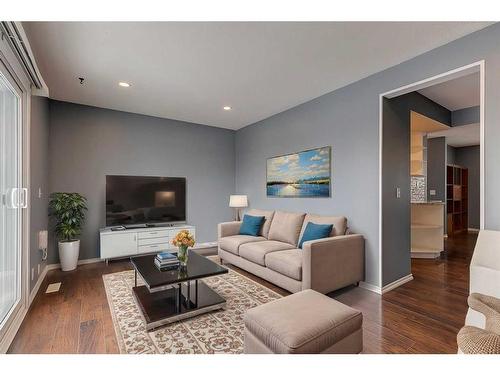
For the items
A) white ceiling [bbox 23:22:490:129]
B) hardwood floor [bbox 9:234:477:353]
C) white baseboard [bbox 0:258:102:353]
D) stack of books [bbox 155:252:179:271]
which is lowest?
hardwood floor [bbox 9:234:477:353]

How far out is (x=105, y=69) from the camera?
2.83m

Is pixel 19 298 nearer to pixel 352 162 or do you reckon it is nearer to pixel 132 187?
pixel 132 187

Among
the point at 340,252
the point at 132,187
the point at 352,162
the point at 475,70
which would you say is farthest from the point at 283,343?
the point at 132,187

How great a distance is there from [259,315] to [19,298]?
2.33m

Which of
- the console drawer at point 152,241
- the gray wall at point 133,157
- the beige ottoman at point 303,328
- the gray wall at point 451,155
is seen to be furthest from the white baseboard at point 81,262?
the gray wall at point 451,155

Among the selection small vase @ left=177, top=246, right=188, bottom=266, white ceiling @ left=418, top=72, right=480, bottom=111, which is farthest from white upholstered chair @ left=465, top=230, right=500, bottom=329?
small vase @ left=177, top=246, right=188, bottom=266

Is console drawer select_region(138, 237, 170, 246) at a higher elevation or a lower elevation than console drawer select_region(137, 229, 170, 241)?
lower

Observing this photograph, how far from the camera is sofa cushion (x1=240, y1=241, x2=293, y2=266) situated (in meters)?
3.15

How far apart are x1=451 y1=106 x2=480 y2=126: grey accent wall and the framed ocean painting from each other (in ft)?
8.40

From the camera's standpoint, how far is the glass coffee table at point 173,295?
218 cm

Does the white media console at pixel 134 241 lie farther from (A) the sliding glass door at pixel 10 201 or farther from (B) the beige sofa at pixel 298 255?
(A) the sliding glass door at pixel 10 201

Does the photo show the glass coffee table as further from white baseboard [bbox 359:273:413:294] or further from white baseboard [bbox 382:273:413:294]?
white baseboard [bbox 382:273:413:294]

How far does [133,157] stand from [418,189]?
19.1 ft

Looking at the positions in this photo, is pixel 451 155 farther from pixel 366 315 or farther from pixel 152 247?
pixel 152 247
